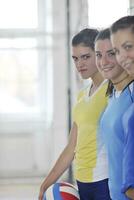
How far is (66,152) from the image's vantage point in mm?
1812

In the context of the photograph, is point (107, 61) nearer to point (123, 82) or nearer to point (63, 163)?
point (123, 82)

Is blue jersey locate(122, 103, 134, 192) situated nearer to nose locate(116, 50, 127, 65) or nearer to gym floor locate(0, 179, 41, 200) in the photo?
nose locate(116, 50, 127, 65)

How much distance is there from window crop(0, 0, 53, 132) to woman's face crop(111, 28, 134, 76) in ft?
9.24

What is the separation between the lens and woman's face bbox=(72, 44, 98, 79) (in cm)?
161

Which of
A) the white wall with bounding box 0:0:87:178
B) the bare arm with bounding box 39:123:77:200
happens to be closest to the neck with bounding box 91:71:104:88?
the bare arm with bounding box 39:123:77:200

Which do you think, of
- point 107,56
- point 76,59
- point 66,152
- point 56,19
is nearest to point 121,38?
point 107,56

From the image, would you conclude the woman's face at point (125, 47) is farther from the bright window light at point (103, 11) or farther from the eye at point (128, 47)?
the bright window light at point (103, 11)

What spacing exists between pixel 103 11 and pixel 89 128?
2466 mm

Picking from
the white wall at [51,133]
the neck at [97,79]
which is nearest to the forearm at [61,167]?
the neck at [97,79]

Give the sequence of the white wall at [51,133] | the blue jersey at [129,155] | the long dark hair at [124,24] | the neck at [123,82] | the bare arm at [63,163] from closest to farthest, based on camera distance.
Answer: the blue jersey at [129,155]
the long dark hair at [124,24]
the neck at [123,82]
the bare arm at [63,163]
the white wall at [51,133]

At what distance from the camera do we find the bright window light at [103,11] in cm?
376

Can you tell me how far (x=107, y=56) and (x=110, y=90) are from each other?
0.45 ft

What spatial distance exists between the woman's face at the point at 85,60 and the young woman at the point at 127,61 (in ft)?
1.80

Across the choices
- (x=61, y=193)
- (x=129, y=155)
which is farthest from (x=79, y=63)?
(x=129, y=155)
